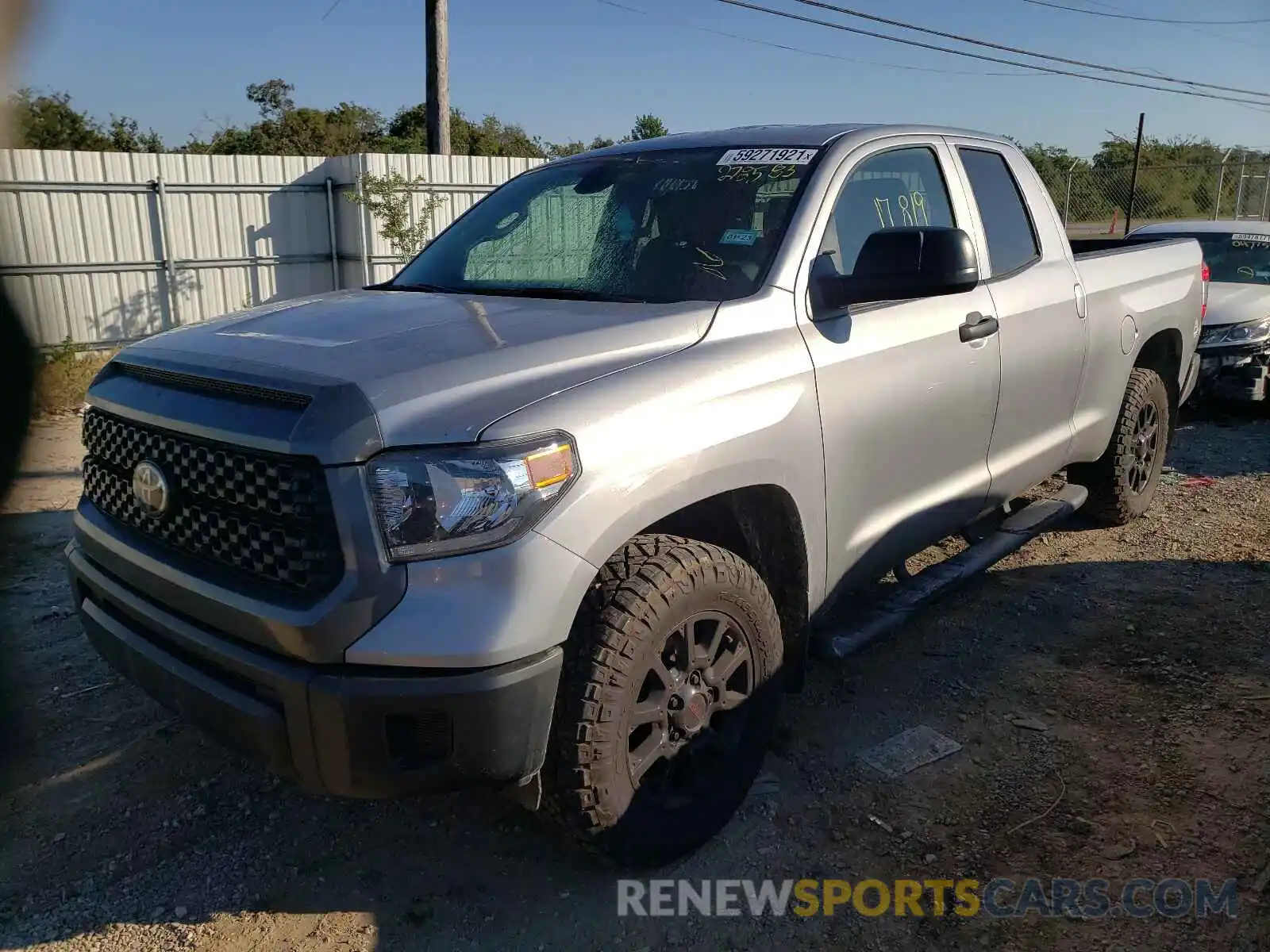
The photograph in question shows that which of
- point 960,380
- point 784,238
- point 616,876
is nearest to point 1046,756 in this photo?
point 960,380

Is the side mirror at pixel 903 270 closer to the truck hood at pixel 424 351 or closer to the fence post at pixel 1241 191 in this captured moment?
the truck hood at pixel 424 351

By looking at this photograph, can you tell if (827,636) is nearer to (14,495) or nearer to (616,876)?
(616,876)

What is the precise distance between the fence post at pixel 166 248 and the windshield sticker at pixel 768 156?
35.2 ft

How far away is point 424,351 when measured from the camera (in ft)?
8.34

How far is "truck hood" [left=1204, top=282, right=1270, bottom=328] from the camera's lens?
8625mm

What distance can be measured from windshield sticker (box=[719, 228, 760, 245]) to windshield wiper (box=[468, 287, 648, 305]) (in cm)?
36

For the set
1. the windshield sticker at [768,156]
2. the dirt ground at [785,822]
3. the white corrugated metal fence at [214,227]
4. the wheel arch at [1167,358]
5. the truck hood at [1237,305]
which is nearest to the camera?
the dirt ground at [785,822]

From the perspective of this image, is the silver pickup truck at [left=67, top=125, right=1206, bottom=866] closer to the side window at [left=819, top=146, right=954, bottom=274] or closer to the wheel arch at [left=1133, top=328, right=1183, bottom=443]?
the side window at [left=819, top=146, right=954, bottom=274]

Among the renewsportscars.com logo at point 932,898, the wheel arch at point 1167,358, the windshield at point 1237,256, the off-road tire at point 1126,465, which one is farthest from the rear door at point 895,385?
the windshield at point 1237,256

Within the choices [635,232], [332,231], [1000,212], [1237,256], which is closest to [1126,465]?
[1000,212]

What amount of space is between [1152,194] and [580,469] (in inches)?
1014

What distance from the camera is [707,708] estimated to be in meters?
2.87

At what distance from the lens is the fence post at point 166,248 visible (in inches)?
498

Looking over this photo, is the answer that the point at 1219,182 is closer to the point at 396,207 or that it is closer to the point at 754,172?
the point at 396,207
